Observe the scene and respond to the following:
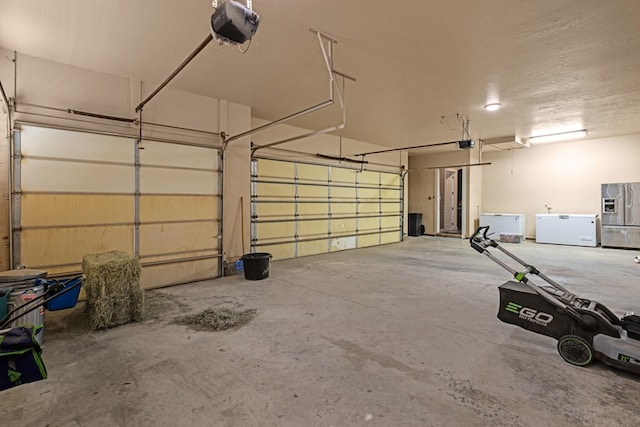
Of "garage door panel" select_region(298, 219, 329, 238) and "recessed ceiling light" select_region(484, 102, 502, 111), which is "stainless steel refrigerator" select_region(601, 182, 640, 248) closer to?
"recessed ceiling light" select_region(484, 102, 502, 111)

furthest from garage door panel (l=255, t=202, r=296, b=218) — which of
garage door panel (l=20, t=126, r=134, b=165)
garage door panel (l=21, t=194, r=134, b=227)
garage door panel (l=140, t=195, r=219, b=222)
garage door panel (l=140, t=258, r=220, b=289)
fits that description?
garage door panel (l=20, t=126, r=134, b=165)

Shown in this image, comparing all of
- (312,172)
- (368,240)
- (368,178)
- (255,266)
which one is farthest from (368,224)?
(255,266)

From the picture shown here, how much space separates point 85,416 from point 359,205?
750 cm

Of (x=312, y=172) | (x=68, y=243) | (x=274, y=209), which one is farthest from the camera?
(x=312, y=172)

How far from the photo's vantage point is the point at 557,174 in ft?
30.0

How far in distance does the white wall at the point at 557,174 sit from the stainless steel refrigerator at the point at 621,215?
2.04ft

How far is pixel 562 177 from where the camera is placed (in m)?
9.06

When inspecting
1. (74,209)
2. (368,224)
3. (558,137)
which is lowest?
(368,224)

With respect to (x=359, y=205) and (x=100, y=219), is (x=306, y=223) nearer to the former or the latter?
(x=359, y=205)

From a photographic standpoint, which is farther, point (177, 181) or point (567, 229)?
point (567, 229)

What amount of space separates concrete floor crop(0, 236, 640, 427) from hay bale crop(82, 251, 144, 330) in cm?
15

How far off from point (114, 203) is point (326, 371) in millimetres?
3709

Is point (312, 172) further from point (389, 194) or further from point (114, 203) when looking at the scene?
point (114, 203)

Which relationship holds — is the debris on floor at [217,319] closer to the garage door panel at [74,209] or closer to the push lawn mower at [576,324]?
the garage door panel at [74,209]
